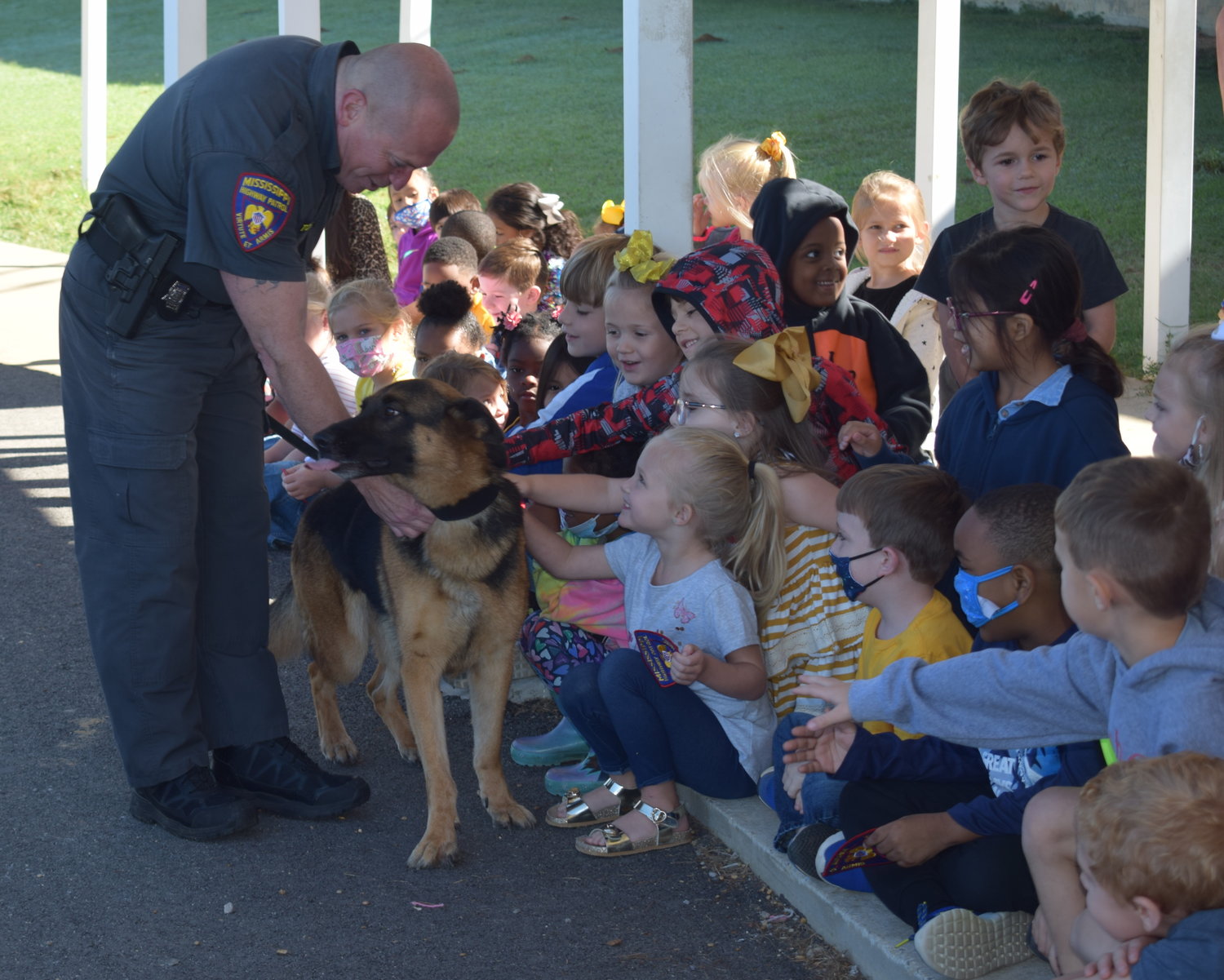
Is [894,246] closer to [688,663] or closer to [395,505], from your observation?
[395,505]

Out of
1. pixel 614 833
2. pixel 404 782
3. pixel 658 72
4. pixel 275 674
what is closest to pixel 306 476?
pixel 275 674

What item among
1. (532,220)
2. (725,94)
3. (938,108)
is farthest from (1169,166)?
(725,94)

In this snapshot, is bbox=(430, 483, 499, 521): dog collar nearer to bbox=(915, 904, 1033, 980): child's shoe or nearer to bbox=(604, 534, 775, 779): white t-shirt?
bbox=(604, 534, 775, 779): white t-shirt

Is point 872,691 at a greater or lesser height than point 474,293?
lesser

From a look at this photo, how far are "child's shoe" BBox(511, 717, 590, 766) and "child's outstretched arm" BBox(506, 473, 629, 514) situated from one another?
2.73 ft

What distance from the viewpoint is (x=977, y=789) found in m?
3.17

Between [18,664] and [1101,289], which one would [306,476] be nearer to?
[18,664]

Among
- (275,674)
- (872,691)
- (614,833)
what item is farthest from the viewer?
(275,674)

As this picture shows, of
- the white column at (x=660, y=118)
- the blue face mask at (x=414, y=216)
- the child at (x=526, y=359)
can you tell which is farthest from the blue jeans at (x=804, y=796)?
the blue face mask at (x=414, y=216)

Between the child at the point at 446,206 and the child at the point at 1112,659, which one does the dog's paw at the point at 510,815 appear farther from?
the child at the point at 446,206

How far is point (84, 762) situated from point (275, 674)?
78 centimetres

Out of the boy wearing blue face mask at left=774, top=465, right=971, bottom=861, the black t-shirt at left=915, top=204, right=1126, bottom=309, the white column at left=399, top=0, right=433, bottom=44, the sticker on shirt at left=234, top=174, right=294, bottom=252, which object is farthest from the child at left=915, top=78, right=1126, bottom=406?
the white column at left=399, top=0, right=433, bottom=44

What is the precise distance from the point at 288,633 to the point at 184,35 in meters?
5.73

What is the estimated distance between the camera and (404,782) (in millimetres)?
4352
